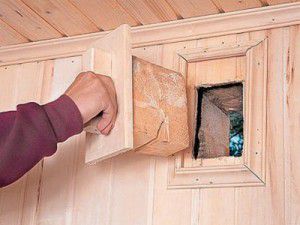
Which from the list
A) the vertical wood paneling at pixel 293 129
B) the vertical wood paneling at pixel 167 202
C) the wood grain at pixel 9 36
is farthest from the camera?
the wood grain at pixel 9 36

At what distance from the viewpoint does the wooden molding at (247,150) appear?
153 cm

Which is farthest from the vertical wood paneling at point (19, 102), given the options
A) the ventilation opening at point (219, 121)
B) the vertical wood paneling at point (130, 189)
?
the ventilation opening at point (219, 121)

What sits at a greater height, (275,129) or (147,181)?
(275,129)

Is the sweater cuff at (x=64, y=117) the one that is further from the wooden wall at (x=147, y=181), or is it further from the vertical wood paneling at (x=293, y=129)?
the vertical wood paneling at (x=293, y=129)

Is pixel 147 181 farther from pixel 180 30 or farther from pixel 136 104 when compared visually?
pixel 180 30

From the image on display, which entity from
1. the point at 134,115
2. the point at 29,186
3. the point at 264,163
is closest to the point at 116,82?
the point at 134,115

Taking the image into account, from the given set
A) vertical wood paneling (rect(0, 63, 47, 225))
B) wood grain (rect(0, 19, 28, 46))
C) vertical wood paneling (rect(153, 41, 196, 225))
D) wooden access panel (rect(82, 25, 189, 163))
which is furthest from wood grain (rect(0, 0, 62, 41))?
vertical wood paneling (rect(153, 41, 196, 225))

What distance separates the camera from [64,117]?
1395 mm

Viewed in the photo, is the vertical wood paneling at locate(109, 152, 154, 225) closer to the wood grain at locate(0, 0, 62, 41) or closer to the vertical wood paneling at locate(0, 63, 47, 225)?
the vertical wood paneling at locate(0, 63, 47, 225)

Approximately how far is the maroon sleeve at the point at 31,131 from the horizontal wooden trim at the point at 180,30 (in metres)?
0.41

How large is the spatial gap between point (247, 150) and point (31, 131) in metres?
0.50

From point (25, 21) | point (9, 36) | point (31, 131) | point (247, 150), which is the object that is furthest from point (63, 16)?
point (247, 150)

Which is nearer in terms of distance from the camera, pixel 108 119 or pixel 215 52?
pixel 108 119

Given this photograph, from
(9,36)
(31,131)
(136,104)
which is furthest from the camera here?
(9,36)
